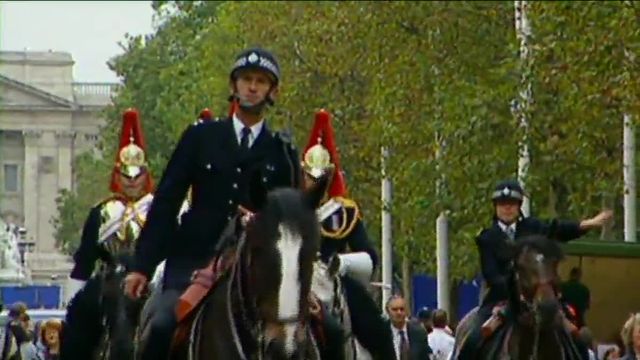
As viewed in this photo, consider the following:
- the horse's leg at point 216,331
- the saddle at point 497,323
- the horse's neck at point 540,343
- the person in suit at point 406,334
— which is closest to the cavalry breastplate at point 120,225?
the saddle at point 497,323

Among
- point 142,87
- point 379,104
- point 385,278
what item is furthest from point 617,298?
point 142,87

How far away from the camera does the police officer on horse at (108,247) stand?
23.5 m

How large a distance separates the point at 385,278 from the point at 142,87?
57845mm

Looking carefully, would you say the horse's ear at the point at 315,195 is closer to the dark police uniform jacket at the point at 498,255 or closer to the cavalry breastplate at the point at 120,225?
the dark police uniform jacket at the point at 498,255

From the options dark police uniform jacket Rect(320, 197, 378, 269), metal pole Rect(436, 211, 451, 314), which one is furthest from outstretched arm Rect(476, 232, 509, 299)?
metal pole Rect(436, 211, 451, 314)

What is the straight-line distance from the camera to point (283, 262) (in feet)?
56.4

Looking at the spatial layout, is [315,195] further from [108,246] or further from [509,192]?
[108,246]

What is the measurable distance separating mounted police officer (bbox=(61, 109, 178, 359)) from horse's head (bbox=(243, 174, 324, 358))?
13.1 feet

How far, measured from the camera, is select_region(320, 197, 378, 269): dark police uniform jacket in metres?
22.1

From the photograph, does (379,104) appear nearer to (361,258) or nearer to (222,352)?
(361,258)

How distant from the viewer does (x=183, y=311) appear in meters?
18.6

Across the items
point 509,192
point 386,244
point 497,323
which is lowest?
point 497,323

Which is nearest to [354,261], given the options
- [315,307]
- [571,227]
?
[571,227]

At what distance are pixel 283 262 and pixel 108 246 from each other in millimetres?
9093
